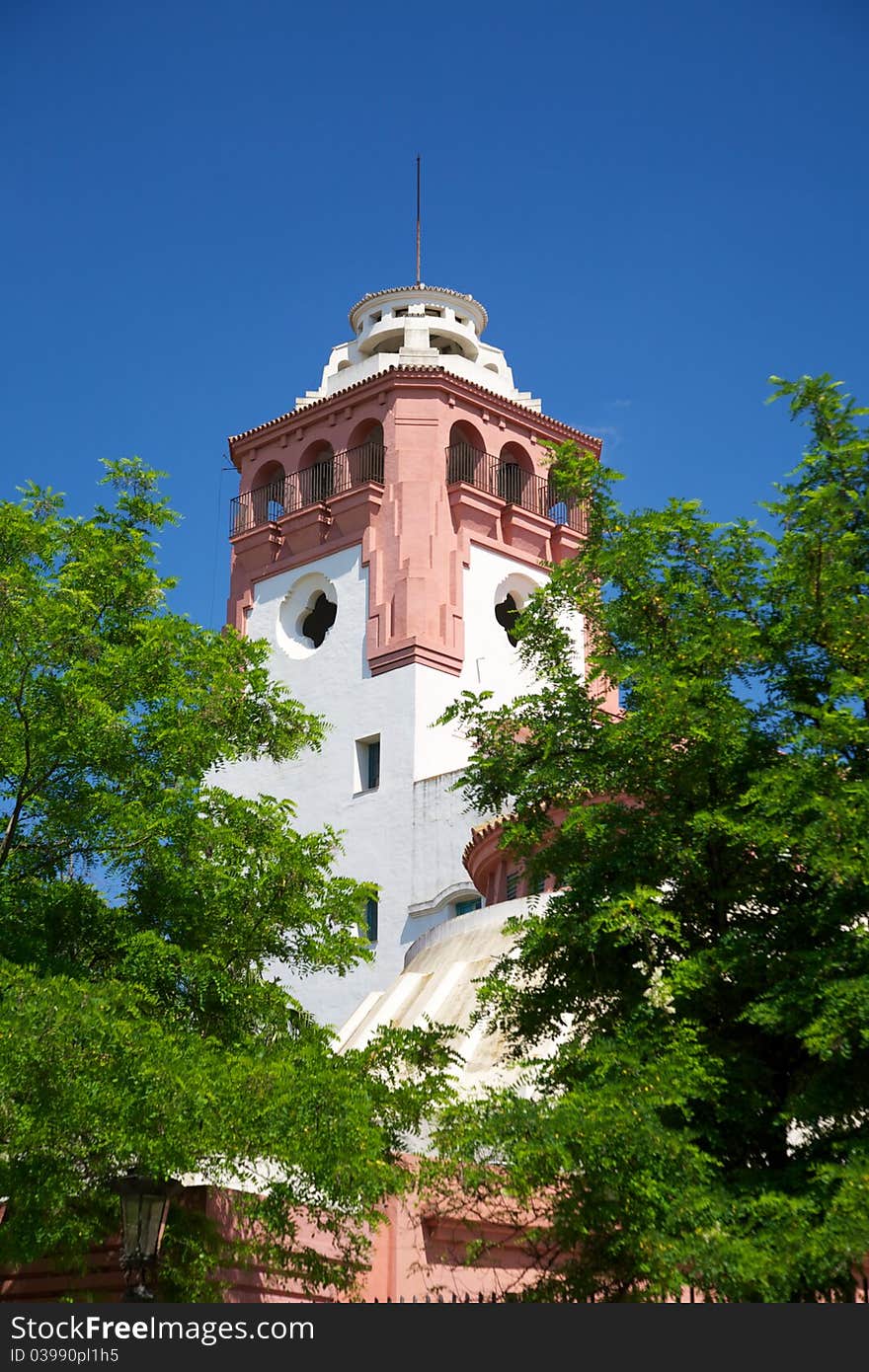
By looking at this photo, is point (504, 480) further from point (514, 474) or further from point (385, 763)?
point (385, 763)

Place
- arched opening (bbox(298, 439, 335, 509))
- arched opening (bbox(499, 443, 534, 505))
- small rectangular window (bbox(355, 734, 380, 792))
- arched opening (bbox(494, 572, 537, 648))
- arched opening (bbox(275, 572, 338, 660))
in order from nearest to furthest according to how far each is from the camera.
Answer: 1. small rectangular window (bbox(355, 734, 380, 792))
2. arched opening (bbox(494, 572, 537, 648))
3. arched opening (bbox(275, 572, 338, 660))
4. arched opening (bbox(298, 439, 335, 509))
5. arched opening (bbox(499, 443, 534, 505))

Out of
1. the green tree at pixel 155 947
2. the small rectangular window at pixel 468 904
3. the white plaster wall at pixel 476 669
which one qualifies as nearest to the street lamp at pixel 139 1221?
the green tree at pixel 155 947

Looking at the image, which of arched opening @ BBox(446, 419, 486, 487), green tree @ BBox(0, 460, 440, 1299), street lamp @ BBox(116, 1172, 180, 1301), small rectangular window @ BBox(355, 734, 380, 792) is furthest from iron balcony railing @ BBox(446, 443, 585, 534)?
street lamp @ BBox(116, 1172, 180, 1301)

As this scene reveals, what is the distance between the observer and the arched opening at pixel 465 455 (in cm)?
4450

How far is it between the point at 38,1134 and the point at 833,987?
5.87 metres

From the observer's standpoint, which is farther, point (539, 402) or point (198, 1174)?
point (539, 402)

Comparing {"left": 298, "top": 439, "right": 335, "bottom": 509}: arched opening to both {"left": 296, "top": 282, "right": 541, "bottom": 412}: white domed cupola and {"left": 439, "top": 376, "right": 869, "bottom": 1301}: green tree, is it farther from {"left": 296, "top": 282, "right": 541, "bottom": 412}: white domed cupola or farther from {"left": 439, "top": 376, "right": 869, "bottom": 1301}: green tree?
{"left": 439, "top": 376, "right": 869, "bottom": 1301}: green tree

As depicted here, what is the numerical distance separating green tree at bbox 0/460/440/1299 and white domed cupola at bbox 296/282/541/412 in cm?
2807

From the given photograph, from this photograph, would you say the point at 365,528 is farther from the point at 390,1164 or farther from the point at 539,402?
the point at 390,1164

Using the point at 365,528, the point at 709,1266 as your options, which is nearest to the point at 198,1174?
the point at 709,1266

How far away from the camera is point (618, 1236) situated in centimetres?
1250

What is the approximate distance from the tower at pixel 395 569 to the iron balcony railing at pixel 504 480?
0.20ft

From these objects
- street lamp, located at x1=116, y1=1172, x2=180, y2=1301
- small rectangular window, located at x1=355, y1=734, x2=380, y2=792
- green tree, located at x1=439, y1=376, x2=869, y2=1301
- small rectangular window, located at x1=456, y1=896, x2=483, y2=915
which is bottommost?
street lamp, located at x1=116, y1=1172, x2=180, y2=1301

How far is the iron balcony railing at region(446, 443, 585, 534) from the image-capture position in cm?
4456
